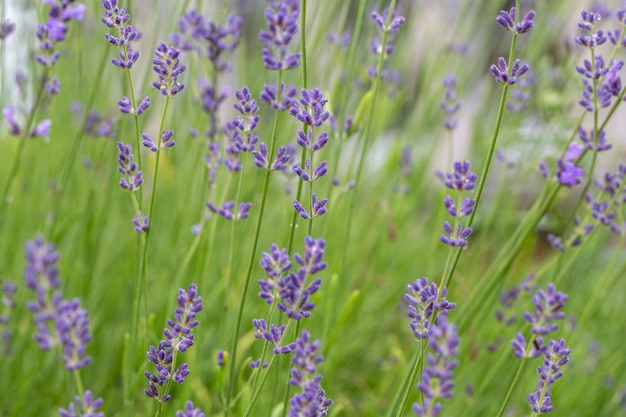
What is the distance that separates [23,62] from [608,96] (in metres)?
2.34

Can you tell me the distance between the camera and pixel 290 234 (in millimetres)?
1235

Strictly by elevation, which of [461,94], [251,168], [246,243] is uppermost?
[461,94]

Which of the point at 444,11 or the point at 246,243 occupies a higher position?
the point at 444,11

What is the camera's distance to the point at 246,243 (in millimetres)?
1974

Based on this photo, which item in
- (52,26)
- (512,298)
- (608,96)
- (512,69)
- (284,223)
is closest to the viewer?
(512,69)

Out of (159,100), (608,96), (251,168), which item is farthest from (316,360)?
(159,100)

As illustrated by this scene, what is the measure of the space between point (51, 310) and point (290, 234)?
51 centimetres

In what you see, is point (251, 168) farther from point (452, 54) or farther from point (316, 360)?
point (316, 360)

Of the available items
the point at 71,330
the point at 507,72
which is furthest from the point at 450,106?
the point at 71,330

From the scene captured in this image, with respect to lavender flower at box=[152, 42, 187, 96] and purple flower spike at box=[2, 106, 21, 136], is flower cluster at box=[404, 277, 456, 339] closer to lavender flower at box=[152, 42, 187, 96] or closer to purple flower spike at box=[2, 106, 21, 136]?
lavender flower at box=[152, 42, 187, 96]

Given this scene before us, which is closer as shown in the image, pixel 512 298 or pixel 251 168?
pixel 512 298

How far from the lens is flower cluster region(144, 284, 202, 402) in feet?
2.88

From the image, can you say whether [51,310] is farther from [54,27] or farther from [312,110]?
[54,27]

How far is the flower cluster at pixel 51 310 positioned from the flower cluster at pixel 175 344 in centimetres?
11
